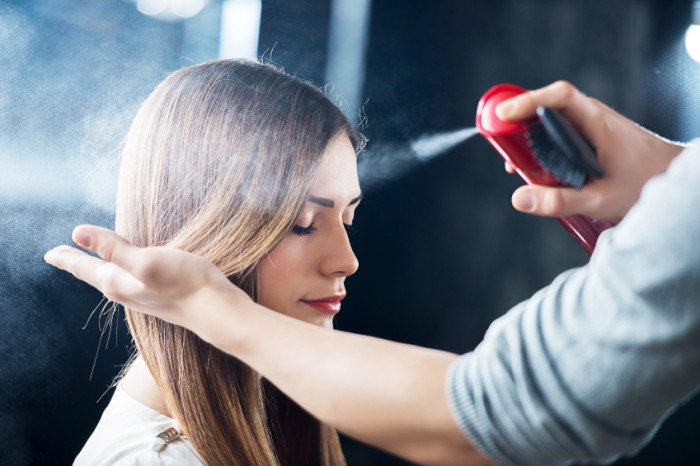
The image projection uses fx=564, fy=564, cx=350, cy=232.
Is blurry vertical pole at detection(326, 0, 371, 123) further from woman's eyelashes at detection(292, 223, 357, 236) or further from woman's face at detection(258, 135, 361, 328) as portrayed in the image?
woman's eyelashes at detection(292, 223, 357, 236)

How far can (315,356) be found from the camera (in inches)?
20.1

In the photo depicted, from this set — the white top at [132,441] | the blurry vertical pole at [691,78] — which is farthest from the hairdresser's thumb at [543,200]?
the blurry vertical pole at [691,78]

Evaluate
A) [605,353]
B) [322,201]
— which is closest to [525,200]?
[605,353]

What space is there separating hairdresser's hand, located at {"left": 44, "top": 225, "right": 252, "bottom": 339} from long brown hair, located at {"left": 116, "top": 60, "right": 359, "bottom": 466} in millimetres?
236

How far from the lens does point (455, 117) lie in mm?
1290

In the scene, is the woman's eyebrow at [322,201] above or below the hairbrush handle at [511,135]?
below

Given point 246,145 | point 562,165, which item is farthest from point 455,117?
point 562,165

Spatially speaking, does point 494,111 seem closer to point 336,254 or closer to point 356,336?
point 356,336

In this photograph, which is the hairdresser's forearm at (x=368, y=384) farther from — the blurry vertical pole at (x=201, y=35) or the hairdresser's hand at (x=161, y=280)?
the blurry vertical pole at (x=201, y=35)

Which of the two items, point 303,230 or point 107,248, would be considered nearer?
point 107,248

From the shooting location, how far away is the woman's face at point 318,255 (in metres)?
0.90

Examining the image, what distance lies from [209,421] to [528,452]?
545mm

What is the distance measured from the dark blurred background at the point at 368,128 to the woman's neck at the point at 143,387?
57 mm

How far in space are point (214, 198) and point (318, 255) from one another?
190 mm
